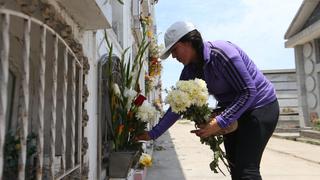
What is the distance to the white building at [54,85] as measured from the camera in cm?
183

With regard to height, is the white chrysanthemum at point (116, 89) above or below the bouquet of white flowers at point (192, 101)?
above

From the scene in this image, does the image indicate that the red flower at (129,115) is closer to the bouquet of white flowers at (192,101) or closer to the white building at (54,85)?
the white building at (54,85)

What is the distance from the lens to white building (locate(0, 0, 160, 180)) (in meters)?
1.83

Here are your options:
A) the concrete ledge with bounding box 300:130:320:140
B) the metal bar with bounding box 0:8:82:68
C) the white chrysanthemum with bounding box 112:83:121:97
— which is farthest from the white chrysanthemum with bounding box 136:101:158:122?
the concrete ledge with bounding box 300:130:320:140

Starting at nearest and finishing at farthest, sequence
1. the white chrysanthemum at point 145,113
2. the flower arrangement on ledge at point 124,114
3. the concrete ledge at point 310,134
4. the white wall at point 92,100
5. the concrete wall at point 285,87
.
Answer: the white wall at point 92,100 → the white chrysanthemum at point 145,113 → the flower arrangement on ledge at point 124,114 → the concrete ledge at point 310,134 → the concrete wall at point 285,87

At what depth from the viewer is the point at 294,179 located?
5.93 meters

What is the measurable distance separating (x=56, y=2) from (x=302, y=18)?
57.5 ft

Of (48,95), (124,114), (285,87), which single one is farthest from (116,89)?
(285,87)

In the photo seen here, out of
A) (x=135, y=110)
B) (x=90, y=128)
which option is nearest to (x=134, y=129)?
(x=135, y=110)

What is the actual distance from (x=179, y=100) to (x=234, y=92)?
0.36m

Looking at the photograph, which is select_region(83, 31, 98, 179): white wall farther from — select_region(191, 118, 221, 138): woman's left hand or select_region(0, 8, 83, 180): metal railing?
select_region(191, 118, 221, 138): woman's left hand

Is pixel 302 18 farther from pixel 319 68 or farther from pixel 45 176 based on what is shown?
pixel 45 176

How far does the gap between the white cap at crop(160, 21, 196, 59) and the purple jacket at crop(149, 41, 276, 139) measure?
0.15 m

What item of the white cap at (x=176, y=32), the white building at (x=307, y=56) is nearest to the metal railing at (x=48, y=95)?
the white cap at (x=176, y=32)
